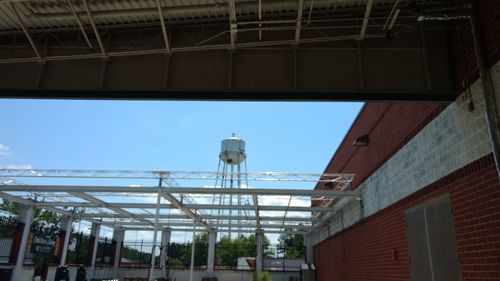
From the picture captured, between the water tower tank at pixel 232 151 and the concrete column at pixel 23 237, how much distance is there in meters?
13.3

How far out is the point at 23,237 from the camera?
73.6 ft

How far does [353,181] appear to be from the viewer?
61.1ft

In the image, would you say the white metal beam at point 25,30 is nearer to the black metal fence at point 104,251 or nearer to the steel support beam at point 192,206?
the steel support beam at point 192,206

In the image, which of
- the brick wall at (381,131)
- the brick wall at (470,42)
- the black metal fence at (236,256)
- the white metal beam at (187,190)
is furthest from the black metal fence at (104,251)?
the brick wall at (470,42)

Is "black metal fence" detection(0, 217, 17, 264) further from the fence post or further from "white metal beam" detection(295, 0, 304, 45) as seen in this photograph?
"white metal beam" detection(295, 0, 304, 45)

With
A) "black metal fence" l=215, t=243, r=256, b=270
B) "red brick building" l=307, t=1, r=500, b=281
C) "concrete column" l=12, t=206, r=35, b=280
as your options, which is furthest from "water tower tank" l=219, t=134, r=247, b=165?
"red brick building" l=307, t=1, r=500, b=281

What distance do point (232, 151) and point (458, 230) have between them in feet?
75.5

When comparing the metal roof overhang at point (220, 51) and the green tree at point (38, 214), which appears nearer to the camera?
the metal roof overhang at point (220, 51)

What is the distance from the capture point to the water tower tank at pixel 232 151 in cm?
3056

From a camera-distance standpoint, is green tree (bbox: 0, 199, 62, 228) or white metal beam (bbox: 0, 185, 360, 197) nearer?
white metal beam (bbox: 0, 185, 360, 197)

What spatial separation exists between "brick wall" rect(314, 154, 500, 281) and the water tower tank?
14.0 metres

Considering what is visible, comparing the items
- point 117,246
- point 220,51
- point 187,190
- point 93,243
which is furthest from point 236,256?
point 220,51

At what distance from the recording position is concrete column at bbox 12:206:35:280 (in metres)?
21.8

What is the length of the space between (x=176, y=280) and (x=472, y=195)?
97.6 feet
